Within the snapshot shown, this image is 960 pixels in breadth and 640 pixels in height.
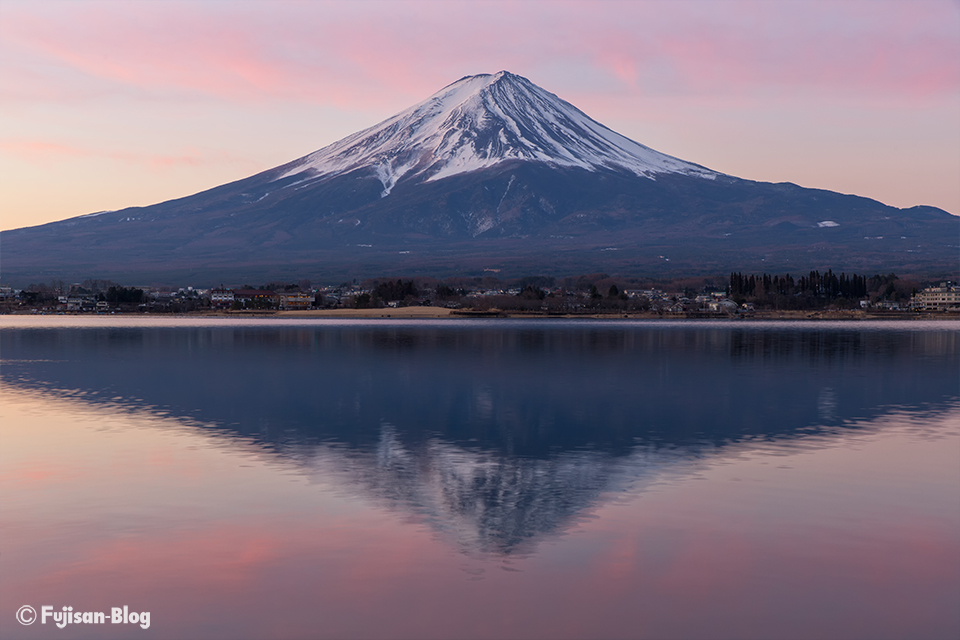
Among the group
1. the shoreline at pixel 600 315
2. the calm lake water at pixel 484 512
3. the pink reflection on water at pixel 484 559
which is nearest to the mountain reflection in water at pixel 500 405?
the calm lake water at pixel 484 512

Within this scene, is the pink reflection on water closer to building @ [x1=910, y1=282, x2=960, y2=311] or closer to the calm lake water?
the calm lake water

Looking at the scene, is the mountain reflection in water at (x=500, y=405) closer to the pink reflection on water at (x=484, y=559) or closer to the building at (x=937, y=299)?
the pink reflection on water at (x=484, y=559)

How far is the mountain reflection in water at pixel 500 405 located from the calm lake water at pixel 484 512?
0.56 ft

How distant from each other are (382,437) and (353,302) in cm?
16579

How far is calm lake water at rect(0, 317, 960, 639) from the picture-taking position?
1198 cm

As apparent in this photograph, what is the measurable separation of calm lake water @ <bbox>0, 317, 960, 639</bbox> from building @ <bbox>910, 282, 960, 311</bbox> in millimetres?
163690

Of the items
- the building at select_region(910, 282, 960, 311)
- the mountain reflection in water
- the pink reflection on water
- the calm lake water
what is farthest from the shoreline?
the pink reflection on water

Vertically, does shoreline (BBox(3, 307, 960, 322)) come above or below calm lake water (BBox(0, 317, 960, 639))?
below

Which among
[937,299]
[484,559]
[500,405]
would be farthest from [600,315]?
[484,559]

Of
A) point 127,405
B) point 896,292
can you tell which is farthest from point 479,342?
point 896,292

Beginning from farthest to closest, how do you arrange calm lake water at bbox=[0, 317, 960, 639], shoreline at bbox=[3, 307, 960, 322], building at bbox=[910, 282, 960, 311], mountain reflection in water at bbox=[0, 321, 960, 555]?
building at bbox=[910, 282, 960, 311], shoreline at bbox=[3, 307, 960, 322], mountain reflection in water at bbox=[0, 321, 960, 555], calm lake water at bbox=[0, 317, 960, 639]

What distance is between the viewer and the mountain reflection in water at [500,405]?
64.0ft

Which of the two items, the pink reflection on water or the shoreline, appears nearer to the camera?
the pink reflection on water

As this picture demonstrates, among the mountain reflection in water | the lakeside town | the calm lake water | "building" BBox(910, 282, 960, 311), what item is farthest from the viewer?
"building" BBox(910, 282, 960, 311)
